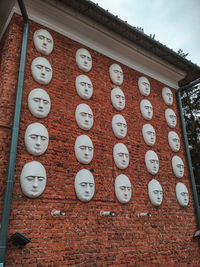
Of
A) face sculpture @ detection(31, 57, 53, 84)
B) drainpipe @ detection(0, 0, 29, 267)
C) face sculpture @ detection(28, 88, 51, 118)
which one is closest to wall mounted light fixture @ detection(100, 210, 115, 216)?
drainpipe @ detection(0, 0, 29, 267)

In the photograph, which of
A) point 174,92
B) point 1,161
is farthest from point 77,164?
point 174,92

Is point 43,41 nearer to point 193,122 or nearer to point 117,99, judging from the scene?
point 117,99

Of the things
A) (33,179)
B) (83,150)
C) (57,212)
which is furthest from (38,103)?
(57,212)

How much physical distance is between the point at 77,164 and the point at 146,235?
2.19 m

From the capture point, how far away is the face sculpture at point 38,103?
4656 millimetres

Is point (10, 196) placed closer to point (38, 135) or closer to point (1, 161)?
point (1, 161)

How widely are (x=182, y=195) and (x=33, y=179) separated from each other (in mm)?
4084

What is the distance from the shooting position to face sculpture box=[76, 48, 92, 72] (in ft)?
18.9

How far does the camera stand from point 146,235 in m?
5.41

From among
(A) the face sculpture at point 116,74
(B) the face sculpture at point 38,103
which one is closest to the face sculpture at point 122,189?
(B) the face sculpture at point 38,103

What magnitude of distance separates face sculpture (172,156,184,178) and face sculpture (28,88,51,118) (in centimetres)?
376

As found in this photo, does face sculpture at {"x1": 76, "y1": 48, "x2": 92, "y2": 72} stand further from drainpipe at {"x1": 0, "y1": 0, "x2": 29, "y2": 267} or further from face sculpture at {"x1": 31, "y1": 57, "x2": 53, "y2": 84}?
drainpipe at {"x1": 0, "y1": 0, "x2": 29, "y2": 267}

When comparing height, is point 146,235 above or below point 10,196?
below

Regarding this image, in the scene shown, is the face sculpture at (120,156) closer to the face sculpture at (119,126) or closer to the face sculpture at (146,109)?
the face sculpture at (119,126)
